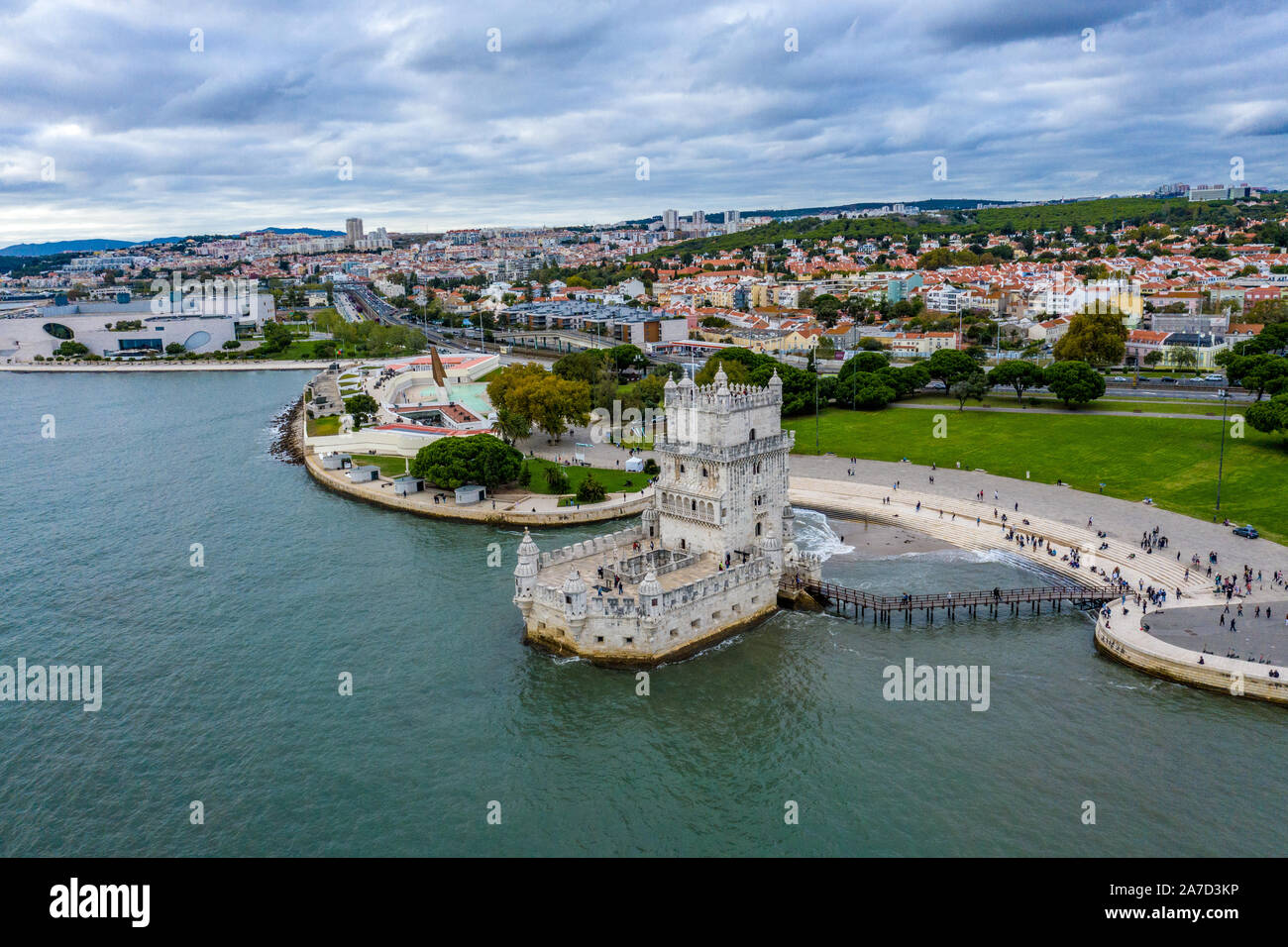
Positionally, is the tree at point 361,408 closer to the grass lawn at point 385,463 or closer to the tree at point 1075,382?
the grass lawn at point 385,463

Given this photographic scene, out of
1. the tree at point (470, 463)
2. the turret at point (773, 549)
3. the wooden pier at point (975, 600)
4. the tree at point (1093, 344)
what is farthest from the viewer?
the tree at point (1093, 344)

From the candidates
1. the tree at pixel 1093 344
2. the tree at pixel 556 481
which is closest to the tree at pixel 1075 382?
the tree at pixel 1093 344

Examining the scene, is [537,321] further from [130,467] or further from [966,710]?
[966,710]

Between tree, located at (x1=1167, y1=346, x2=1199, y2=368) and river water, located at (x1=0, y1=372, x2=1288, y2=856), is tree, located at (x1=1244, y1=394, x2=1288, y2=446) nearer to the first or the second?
river water, located at (x1=0, y1=372, x2=1288, y2=856)

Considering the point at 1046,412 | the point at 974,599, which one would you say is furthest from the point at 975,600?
the point at 1046,412

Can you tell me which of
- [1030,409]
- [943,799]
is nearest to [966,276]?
[1030,409]

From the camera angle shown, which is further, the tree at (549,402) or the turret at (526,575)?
the tree at (549,402)

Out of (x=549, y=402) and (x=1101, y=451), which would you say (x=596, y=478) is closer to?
(x=549, y=402)
